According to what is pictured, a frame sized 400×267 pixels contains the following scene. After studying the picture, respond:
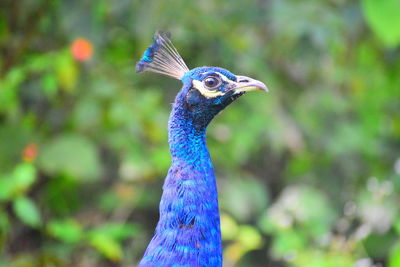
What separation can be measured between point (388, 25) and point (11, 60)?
5.40 ft

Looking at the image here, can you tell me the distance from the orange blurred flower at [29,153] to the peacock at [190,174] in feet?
3.90

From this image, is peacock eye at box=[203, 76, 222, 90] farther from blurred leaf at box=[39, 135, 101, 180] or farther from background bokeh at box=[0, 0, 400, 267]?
blurred leaf at box=[39, 135, 101, 180]

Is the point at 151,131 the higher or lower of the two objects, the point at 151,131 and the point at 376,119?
the lower

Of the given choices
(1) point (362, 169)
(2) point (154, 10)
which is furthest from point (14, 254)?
(1) point (362, 169)

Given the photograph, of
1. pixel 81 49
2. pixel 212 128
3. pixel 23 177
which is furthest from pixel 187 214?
pixel 212 128

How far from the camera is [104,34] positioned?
3348 mm

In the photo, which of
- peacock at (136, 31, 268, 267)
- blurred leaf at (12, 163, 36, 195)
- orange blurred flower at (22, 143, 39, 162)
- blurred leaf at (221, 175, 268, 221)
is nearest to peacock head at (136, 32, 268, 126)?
peacock at (136, 31, 268, 267)

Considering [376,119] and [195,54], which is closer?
[195,54]

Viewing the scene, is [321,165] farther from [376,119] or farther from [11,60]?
[11,60]

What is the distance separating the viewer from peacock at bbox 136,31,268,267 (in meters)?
1.96

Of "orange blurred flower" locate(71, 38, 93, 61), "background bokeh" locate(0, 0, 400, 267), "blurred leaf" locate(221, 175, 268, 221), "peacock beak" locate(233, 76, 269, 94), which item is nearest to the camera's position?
"peacock beak" locate(233, 76, 269, 94)

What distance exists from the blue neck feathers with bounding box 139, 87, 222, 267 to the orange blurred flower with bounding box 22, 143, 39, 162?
1.29 metres

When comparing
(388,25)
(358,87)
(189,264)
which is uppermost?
(358,87)

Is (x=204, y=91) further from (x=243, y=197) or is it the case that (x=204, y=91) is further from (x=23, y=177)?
(x=243, y=197)
